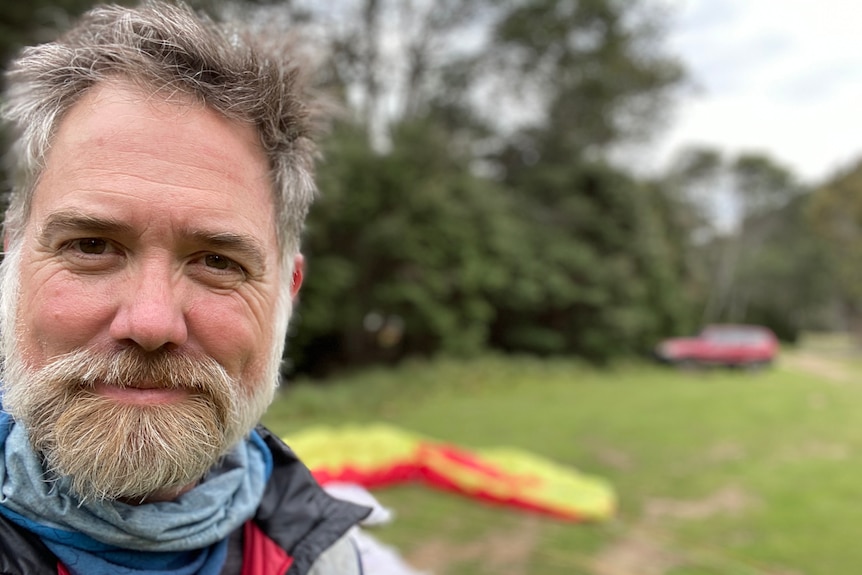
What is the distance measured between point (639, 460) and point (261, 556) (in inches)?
259

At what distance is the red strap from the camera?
1.05 metres

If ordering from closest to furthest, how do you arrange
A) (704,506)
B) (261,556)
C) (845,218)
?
(261,556) < (704,506) < (845,218)

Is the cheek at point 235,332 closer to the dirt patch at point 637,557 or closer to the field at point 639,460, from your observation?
the field at point 639,460

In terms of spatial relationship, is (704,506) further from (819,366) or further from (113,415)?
(819,366)

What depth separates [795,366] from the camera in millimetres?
19406

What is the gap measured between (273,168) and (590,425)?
8222 mm

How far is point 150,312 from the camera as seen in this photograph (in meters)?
0.85

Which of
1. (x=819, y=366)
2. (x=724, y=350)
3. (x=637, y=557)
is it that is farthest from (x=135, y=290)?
(x=819, y=366)

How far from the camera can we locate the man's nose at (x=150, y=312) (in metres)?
0.85

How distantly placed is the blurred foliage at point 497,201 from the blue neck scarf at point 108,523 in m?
6.24

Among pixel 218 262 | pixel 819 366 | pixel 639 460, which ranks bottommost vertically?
pixel 819 366

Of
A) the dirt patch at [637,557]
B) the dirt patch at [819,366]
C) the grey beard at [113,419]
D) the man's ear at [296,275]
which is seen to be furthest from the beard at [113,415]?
the dirt patch at [819,366]

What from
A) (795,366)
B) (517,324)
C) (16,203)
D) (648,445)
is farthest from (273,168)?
(795,366)

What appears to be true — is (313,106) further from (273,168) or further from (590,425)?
(590,425)
